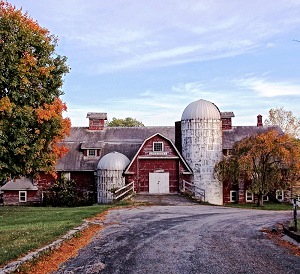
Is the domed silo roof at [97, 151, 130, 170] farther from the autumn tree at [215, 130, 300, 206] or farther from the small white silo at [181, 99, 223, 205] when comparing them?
the autumn tree at [215, 130, 300, 206]

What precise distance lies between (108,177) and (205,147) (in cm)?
925

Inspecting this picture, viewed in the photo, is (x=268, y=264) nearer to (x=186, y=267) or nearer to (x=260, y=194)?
(x=186, y=267)

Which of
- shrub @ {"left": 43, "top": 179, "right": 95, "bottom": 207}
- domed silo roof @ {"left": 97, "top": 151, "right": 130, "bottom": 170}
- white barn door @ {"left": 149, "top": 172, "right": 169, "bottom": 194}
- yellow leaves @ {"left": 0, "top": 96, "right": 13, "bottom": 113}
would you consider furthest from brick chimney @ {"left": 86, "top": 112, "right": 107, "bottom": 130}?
yellow leaves @ {"left": 0, "top": 96, "right": 13, "bottom": 113}

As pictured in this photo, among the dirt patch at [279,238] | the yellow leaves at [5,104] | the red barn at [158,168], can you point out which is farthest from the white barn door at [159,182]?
the dirt patch at [279,238]

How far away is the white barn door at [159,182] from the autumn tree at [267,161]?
17.9 feet

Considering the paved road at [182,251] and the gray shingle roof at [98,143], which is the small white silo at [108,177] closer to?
the gray shingle roof at [98,143]

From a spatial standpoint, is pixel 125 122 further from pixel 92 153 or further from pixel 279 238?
pixel 279 238

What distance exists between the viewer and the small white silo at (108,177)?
112 feet

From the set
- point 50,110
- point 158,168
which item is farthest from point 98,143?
point 50,110

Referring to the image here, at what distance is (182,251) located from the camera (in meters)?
10.9

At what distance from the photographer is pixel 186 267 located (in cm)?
916

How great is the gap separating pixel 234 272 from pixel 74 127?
36.6 meters

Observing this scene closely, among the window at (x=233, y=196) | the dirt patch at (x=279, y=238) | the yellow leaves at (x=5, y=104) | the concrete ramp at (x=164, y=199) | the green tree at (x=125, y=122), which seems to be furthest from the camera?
the green tree at (x=125, y=122)

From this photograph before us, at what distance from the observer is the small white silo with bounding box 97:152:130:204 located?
34.1 meters
